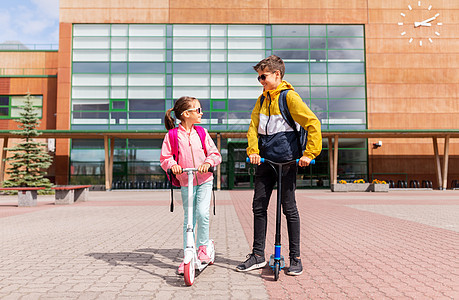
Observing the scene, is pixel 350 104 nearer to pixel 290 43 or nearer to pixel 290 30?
pixel 290 43

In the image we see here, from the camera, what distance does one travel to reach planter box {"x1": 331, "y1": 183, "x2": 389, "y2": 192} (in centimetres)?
2395

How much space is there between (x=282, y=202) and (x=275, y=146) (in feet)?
1.92

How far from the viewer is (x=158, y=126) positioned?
89.7ft

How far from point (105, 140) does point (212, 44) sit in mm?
10302

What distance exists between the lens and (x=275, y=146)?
3.96 meters

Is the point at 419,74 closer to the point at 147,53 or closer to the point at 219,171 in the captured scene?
the point at 219,171

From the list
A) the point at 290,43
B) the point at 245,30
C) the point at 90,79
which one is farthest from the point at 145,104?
the point at 290,43

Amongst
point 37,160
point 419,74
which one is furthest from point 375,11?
point 37,160

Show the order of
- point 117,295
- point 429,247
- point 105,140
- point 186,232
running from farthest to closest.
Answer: point 105,140 → point 429,247 → point 186,232 → point 117,295

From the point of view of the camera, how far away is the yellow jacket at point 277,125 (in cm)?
382

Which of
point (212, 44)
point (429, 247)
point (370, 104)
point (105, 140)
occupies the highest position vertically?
point (212, 44)

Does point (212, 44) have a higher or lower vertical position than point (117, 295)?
higher

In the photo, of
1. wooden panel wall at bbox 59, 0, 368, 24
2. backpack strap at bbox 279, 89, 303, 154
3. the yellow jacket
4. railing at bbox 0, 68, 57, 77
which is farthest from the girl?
railing at bbox 0, 68, 57, 77

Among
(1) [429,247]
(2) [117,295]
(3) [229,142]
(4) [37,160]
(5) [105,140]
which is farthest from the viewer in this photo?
(3) [229,142]
